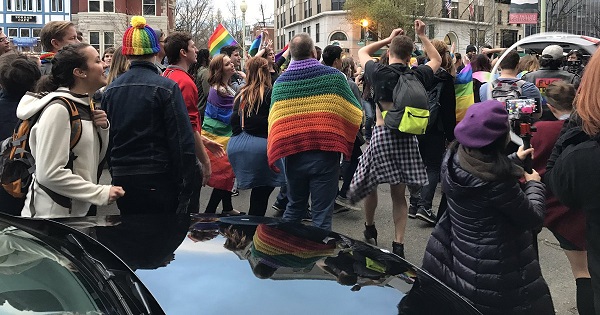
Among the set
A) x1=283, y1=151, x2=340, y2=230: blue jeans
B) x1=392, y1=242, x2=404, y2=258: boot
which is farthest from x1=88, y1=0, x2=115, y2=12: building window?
x1=283, y1=151, x2=340, y2=230: blue jeans

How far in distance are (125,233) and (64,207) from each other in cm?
98

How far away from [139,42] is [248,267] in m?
2.05

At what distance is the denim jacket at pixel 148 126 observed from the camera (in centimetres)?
379

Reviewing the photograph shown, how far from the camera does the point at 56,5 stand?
216 ft

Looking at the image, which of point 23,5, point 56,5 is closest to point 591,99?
point 56,5

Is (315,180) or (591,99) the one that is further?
(315,180)

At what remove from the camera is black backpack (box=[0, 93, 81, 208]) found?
343cm

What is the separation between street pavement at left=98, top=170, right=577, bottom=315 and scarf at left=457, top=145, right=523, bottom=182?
1.95 m

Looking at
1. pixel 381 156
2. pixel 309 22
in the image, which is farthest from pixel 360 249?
pixel 309 22

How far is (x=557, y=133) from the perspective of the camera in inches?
158

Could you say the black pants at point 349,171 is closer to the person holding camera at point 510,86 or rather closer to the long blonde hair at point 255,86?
the person holding camera at point 510,86

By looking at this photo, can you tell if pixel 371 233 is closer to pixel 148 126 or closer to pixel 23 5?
pixel 148 126

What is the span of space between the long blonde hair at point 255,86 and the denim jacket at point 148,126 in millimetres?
1587

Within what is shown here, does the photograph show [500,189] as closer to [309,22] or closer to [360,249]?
[360,249]
